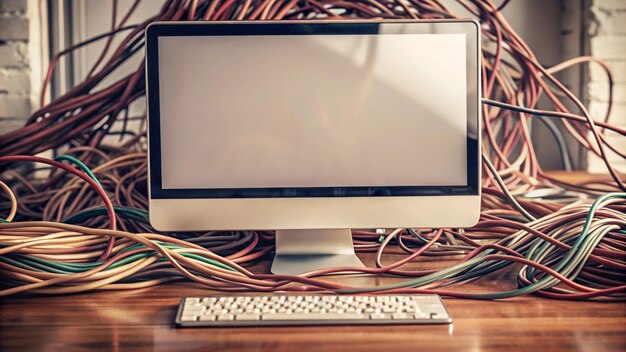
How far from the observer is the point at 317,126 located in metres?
0.95

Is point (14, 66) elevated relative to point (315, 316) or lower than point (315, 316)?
elevated

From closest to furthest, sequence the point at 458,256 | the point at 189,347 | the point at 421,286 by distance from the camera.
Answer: the point at 189,347
the point at 421,286
the point at 458,256

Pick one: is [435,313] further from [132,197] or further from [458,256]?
[132,197]

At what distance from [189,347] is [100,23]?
174 cm

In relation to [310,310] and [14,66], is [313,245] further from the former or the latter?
[14,66]

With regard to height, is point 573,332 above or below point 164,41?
below

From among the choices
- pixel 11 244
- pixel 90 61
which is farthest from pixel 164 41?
pixel 90 61

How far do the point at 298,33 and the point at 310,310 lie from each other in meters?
0.40

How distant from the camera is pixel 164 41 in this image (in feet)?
3.07

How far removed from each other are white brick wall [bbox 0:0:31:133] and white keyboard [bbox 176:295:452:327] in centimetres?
128

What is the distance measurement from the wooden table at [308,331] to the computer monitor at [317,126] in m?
0.17

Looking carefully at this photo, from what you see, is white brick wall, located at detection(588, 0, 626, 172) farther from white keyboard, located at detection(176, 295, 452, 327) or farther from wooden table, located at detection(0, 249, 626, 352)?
white keyboard, located at detection(176, 295, 452, 327)

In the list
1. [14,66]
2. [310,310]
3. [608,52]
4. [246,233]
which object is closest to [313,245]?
[246,233]

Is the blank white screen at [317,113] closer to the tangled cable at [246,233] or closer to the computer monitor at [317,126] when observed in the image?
the computer monitor at [317,126]
